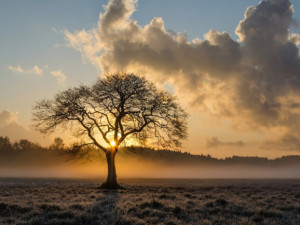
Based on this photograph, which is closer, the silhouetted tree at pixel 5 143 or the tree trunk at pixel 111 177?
the tree trunk at pixel 111 177

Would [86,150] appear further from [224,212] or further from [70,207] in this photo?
[224,212]

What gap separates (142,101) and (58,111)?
1148cm

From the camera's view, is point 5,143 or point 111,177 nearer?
point 111,177

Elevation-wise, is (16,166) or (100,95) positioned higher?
(100,95)

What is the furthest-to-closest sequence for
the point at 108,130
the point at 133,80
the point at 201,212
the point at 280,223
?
1. the point at 108,130
2. the point at 133,80
3. the point at 201,212
4. the point at 280,223

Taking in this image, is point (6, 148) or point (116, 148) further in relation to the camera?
point (6, 148)

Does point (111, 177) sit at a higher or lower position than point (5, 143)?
lower

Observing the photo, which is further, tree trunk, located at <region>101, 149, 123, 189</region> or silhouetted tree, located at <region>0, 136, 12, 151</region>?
silhouetted tree, located at <region>0, 136, 12, 151</region>

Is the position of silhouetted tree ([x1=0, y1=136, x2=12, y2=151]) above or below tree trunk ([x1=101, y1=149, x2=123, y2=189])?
above

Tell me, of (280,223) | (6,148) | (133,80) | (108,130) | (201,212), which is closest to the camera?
(280,223)

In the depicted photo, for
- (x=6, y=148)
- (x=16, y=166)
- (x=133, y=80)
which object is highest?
(x=133, y=80)

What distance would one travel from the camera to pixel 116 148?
3472cm

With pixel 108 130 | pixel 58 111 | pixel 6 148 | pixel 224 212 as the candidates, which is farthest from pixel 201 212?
pixel 6 148

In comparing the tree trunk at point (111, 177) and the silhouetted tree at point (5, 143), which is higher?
the silhouetted tree at point (5, 143)
